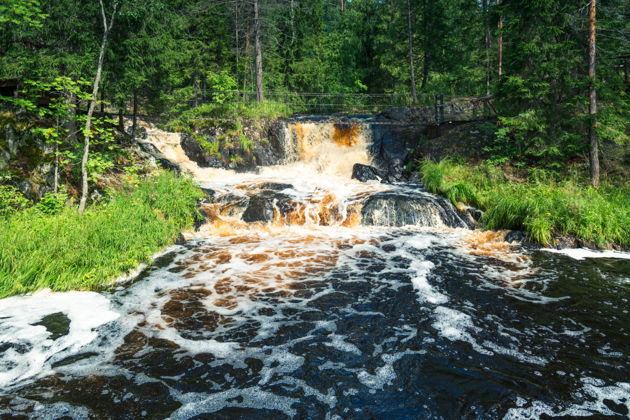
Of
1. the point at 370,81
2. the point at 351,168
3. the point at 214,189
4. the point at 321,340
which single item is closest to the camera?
the point at 321,340

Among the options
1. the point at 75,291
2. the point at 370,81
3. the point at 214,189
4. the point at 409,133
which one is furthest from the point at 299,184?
the point at 370,81

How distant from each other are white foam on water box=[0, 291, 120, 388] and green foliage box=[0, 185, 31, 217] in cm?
242

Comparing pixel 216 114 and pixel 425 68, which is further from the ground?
pixel 425 68

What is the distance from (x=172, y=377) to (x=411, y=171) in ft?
45.1

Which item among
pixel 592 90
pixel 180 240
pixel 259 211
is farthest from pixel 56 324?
pixel 592 90

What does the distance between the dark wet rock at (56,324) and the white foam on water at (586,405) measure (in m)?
5.53

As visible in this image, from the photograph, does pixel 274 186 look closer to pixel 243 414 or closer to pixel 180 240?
pixel 180 240

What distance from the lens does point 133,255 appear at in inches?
279

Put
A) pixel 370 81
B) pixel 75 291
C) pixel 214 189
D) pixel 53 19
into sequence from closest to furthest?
pixel 75 291, pixel 53 19, pixel 214 189, pixel 370 81

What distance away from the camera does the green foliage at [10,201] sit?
22.6 feet

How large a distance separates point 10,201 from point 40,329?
4005 millimetres

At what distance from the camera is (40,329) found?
15.3ft

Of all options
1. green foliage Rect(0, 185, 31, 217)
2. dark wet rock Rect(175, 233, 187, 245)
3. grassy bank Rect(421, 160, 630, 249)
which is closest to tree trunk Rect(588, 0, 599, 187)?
grassy bank Rect(421, 160, 630, 249)

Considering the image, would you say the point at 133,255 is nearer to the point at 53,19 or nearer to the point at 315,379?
the point at 315,379
